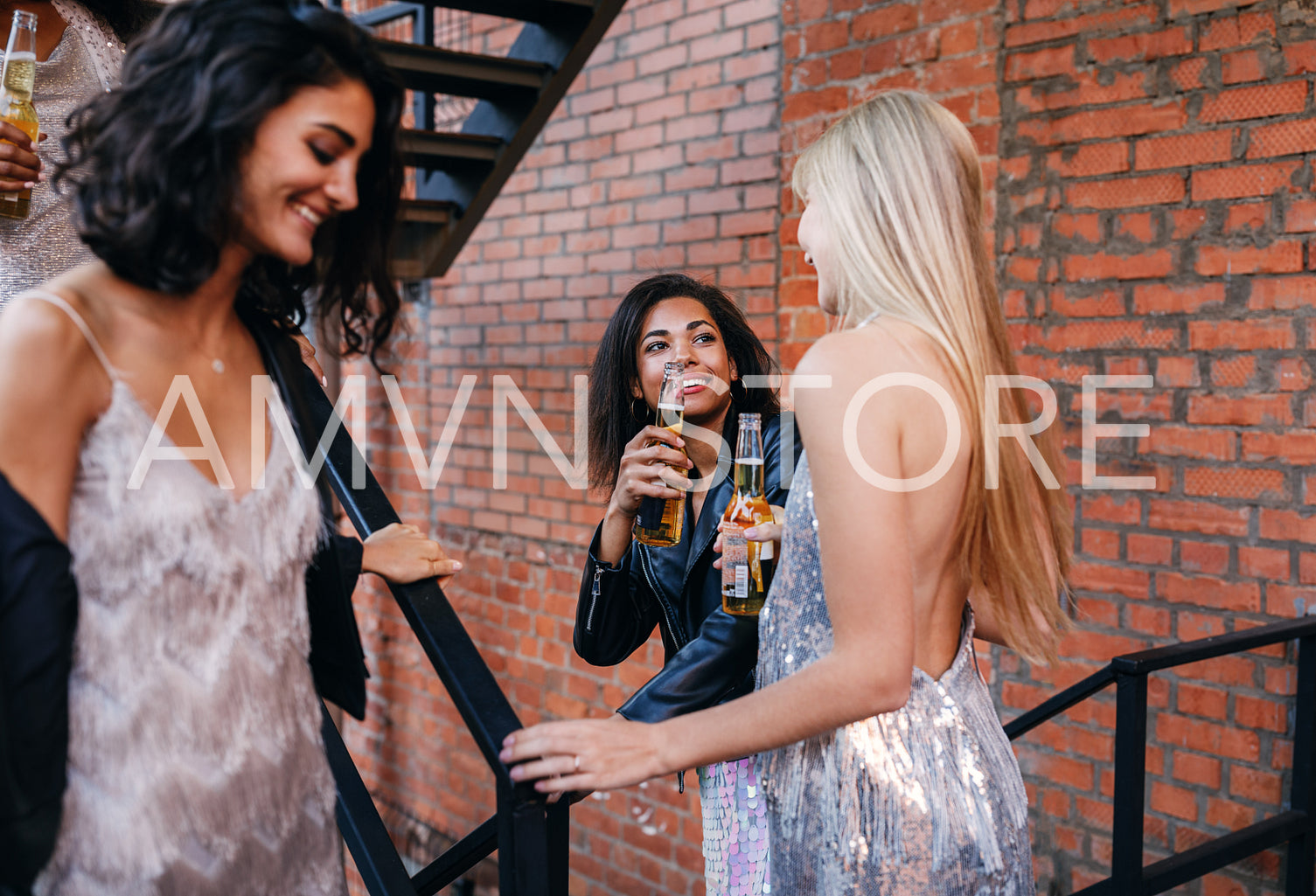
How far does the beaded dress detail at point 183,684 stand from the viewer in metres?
0.94

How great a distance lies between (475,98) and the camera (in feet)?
10.5

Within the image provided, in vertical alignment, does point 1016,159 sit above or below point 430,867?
above

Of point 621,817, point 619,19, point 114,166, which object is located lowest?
point 621,817

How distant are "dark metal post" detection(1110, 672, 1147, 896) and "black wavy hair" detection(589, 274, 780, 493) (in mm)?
809

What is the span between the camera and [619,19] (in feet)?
11.4

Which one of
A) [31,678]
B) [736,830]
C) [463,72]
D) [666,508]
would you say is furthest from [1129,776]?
[463,72]

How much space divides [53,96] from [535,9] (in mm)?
1508

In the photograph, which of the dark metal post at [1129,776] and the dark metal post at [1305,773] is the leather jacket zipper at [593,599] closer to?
the dark metal post at [1129,776]

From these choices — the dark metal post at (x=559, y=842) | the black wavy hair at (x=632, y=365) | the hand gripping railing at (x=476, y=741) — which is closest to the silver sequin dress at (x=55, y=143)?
the hand gripping railing at (x=476, y=741)

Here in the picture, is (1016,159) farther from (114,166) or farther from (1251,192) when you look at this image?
(114,166)

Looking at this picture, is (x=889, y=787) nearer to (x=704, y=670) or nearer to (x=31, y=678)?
(x=704, y=670)

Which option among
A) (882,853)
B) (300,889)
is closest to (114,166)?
(300,889)

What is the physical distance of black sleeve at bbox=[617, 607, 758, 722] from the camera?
4.81 feet

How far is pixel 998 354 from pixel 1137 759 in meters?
0.97
